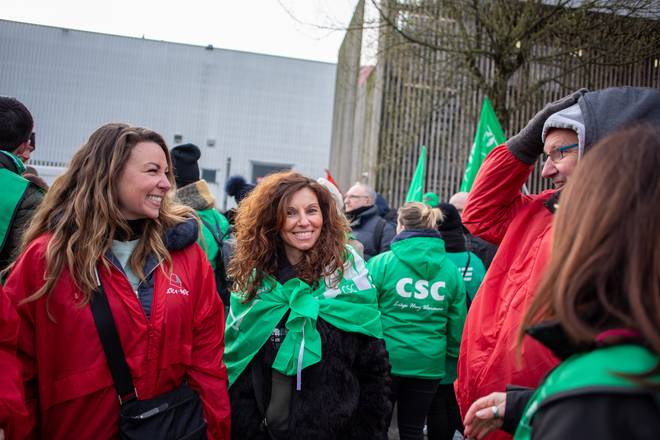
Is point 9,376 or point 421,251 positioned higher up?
point 421,251

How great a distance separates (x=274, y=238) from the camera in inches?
126

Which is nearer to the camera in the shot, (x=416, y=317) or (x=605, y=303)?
(x=605, y=303)

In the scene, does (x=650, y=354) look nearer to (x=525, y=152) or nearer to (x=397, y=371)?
(x=525, y=152)

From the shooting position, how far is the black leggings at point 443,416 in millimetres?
4434

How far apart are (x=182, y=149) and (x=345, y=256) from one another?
2.29 m

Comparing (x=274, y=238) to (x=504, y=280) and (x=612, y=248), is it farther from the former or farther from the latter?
(x=612, y=248)

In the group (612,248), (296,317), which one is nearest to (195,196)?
(296,317)

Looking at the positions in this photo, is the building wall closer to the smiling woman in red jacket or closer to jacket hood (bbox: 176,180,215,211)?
jacket hood (bbox: 176,180,215,211)

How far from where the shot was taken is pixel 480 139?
23.1ft

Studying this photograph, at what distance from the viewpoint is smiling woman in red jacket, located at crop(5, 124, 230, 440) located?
7.06 feet

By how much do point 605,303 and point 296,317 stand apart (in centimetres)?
188

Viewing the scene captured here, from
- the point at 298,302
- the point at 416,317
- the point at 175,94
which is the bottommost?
the point at 416,317

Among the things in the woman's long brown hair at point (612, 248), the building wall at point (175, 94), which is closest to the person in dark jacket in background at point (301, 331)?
the woman's long brown hair at point (612, 248)

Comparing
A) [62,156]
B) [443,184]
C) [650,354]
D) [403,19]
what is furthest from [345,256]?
[62,156]
